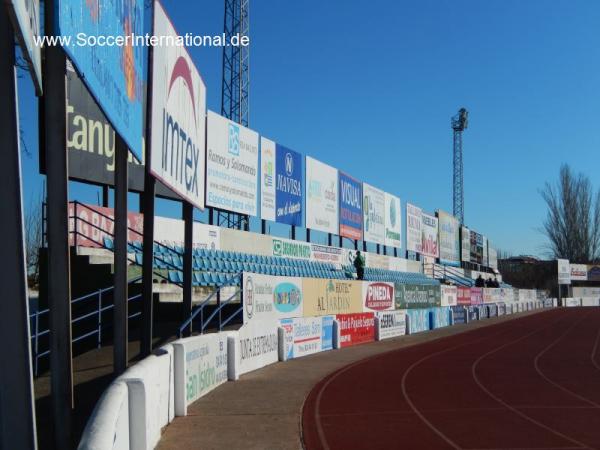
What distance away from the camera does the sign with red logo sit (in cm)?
2872

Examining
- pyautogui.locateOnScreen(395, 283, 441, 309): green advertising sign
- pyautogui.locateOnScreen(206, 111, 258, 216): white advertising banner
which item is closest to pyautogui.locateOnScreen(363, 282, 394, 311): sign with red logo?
pyautogui.locateOnScreen(395, 283, 441, 309): green advertising sign

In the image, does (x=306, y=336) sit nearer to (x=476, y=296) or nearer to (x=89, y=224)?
(x=89, y=224)

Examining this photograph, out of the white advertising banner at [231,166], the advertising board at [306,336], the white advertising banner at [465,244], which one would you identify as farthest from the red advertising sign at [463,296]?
the advertising board at [306,336]

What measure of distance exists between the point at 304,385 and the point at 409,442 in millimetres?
5845

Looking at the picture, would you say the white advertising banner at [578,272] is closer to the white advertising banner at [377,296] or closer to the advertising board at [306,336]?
the white advertising banner at [377,296]

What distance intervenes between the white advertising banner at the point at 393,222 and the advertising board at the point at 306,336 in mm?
23786

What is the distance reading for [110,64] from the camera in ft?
29.8

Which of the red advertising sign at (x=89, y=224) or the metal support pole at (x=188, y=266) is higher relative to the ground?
the red advertising sign at (x=89, y=224)

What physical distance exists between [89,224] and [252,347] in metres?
5.28

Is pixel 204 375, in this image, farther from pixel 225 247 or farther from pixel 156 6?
pixel 225 247

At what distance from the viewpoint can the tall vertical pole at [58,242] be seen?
27.2 feet

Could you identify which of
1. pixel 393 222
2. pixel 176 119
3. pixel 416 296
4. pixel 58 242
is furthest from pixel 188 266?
pixel 393 222

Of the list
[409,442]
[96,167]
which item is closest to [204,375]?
[409,442]

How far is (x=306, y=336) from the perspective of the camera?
22.2 meters
